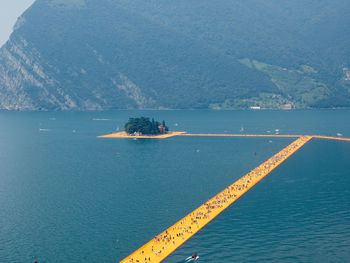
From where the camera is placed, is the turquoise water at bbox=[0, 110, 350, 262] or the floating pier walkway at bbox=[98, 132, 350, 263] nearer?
the floating pier walkway at bbox=[98, 132, 350, 263]

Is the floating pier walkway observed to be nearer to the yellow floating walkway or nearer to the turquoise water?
the yellow floating walkway

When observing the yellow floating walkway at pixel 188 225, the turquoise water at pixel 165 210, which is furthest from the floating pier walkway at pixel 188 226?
the turquoise water at pixel 165 210

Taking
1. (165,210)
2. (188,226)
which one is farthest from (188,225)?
(165,210)

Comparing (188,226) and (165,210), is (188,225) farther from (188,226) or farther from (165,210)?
(165,210)

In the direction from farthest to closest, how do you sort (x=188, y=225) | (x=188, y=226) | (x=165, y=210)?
(x=165, y=210) < (x=188, y=225) < (x=188, y=226)

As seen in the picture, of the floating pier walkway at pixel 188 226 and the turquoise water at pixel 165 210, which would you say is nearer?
the floating pier walkway at pixel 188 226

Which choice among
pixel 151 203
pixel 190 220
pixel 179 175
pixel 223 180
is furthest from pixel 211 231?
pixel 179 175

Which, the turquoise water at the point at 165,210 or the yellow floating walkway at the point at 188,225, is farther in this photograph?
the turquoise water at the point at 165,210

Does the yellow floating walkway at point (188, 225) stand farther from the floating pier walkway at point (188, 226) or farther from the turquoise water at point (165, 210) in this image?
the turquoise water at point (165, 210)

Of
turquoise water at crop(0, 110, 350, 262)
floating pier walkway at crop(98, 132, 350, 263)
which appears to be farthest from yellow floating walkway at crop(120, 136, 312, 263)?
turquoise water at crop(0, 110, 350, 262)
